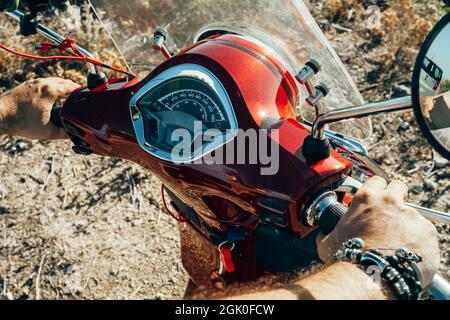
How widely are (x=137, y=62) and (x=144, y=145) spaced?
27.0 inches

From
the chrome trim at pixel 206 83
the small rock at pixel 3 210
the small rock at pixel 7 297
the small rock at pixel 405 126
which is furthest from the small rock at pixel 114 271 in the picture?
the small rock at pixel 405 126

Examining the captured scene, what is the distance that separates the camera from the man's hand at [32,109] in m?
1.78

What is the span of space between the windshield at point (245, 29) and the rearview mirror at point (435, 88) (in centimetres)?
51

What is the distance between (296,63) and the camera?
1.76 m

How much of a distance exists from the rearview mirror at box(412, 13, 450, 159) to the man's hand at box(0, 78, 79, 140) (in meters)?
1.11

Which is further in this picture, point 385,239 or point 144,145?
point 144,145

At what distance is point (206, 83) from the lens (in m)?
1.49

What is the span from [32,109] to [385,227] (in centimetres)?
113

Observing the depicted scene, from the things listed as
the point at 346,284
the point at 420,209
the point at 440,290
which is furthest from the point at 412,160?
the point at 346,284

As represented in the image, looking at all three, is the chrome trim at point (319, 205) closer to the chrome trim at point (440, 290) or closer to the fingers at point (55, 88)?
the chrome trim at point (440, 290)
